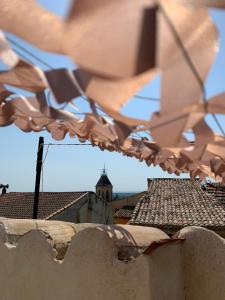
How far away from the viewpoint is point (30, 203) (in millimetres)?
20609

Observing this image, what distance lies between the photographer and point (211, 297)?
119 inches

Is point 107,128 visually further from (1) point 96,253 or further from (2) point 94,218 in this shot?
(2) point 94,218

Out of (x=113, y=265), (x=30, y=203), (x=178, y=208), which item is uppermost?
(x=113, y=265)

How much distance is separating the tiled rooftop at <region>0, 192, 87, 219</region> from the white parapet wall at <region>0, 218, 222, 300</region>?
15.2 meters

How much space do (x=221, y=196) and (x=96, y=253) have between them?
14.3 metres

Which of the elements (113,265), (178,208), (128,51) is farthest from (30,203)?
(128,51)

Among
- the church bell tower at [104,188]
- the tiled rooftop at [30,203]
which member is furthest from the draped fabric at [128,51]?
the church bell tower at [104,188]

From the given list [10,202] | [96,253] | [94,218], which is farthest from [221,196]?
[96,253]

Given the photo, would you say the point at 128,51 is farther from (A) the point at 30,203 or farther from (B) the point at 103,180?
(B) the point at 103,180

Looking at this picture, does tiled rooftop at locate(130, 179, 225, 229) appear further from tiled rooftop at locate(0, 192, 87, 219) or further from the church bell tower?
the church bell tower


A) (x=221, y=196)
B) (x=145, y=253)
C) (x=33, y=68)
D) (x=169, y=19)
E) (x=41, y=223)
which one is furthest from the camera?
(x=221, y=196)

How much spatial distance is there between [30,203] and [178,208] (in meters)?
9.71

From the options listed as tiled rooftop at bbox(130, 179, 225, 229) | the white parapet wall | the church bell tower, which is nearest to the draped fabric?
the white parapet wall

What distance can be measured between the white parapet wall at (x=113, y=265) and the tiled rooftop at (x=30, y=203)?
15.2 m
